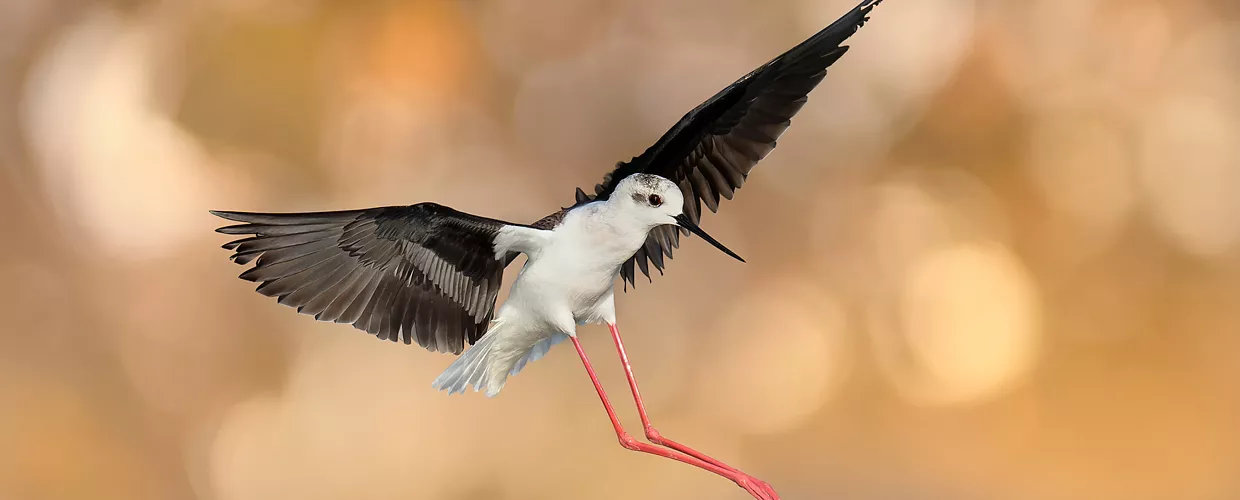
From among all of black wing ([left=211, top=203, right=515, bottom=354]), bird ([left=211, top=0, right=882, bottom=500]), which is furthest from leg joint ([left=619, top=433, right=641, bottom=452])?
black wing ([left=211, top=203, right=515, bottom=354])

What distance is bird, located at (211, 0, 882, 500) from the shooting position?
1.15m

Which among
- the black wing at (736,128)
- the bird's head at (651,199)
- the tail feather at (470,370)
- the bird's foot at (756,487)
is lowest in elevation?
the bird's foot at (756,487)

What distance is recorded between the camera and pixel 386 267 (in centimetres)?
124

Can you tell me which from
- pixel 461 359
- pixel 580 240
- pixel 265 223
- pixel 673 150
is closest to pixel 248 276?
pixel 265 223

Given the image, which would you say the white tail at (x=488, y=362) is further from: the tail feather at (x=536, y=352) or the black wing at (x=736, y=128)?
the black wing at (x=736, y=128)

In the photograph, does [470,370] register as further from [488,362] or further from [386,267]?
[386,267]

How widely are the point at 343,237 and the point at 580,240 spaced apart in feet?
1.01

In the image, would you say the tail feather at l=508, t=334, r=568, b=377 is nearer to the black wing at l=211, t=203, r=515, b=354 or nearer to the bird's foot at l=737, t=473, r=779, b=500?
the black wing at l=211, t=203, r=515, b=354

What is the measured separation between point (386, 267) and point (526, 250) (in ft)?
0.62

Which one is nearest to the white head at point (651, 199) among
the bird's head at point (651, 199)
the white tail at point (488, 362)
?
the bird's head at point (651, 199)

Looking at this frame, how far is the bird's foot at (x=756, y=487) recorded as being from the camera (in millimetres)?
1236

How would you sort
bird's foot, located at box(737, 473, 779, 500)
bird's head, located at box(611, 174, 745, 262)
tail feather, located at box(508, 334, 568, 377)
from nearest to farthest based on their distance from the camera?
bird's head, located at box(611, 174, 745, 262) < bird's foot, located at box(737, 473, 779, 500) < tail feather, located at box(508, 334, 568, 377)

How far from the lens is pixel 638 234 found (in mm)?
1159

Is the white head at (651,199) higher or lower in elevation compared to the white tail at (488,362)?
higher
